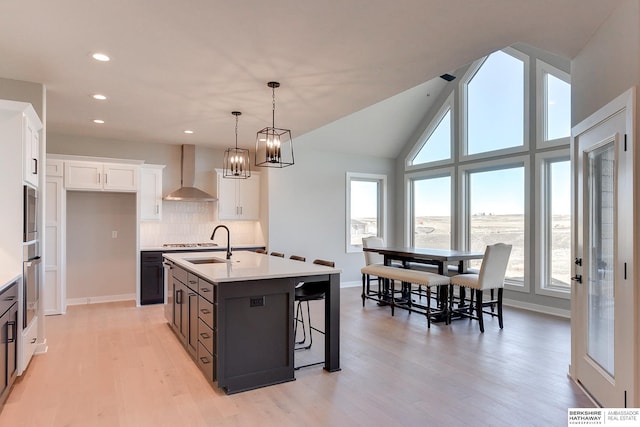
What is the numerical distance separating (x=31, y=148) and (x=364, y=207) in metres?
→ 5.93

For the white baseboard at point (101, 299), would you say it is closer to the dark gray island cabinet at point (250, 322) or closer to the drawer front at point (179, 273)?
the drawer front at point (179, 273)

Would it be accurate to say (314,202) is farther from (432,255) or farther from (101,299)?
(101,299)

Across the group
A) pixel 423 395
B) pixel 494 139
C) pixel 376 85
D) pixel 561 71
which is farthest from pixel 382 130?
pixel 423 395

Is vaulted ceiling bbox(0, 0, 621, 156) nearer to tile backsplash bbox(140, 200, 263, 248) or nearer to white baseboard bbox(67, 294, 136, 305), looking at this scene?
tile backsplash bbox(140, 200, 263, 248)

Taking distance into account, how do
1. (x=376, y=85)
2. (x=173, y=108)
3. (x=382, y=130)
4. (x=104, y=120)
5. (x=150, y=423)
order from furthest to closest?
(x=382, y=130), (x=104, y=120), (x=173, y=108), (x=376, y=85), (x=150, y=423)

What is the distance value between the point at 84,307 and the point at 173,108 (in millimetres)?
3450

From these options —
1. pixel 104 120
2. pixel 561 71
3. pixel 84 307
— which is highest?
pixel 561 71

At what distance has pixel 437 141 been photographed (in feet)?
25.0

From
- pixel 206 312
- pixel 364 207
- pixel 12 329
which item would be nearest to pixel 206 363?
pixel 206 312

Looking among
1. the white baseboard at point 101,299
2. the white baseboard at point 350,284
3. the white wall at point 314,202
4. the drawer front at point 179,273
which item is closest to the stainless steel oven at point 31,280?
the drawer front at point 179,273

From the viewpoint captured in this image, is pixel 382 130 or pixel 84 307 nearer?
pixel 84 307

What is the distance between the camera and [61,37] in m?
2.87

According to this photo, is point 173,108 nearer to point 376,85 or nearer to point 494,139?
point 376,85

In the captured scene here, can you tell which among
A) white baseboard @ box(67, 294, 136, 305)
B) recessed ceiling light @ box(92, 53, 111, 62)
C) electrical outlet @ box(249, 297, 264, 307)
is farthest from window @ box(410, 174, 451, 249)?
recessed ceiling light @ box(92, 53, 111, 62)
